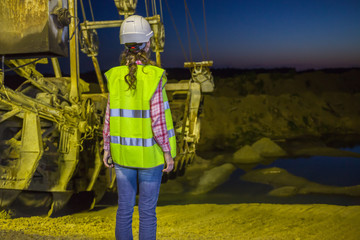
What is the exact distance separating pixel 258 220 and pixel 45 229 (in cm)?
310

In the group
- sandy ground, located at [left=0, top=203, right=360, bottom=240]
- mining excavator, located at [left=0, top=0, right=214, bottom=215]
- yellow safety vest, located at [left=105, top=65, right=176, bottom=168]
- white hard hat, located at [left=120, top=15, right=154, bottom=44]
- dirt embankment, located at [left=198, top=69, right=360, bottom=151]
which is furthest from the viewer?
dirt embankment, located at [left=198, top=69, right=360, bottom=151]

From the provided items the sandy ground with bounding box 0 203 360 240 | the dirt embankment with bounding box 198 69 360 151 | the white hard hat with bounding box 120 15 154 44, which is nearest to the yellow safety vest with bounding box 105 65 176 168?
the white hard hat with bounding box 120 15 154 44

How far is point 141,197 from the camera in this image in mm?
2662

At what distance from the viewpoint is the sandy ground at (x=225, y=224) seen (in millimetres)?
4387

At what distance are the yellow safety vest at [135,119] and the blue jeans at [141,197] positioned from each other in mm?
75

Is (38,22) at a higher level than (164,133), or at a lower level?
higher

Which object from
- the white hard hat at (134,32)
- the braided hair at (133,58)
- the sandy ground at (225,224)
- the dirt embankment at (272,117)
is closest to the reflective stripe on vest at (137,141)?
the braided hair at (133,58)

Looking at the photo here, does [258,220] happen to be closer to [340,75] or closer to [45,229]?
[45,229]

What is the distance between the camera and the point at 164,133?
2.57 m

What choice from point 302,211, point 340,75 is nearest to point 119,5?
point 302,211

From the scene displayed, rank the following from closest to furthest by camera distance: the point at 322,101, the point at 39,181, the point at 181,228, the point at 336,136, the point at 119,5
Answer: the point at 181,228 → the point at 39,181 → the point at 119,5 → the point at 336,136 → the point at 322,101

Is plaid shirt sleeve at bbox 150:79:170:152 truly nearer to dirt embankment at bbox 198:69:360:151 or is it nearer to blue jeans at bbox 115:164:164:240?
blue jeans at bbox 115:164:164:240

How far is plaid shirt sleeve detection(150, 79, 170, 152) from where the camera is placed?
2.56 m

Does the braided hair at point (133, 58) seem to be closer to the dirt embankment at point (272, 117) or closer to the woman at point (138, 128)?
the woman at point (138, 128)
